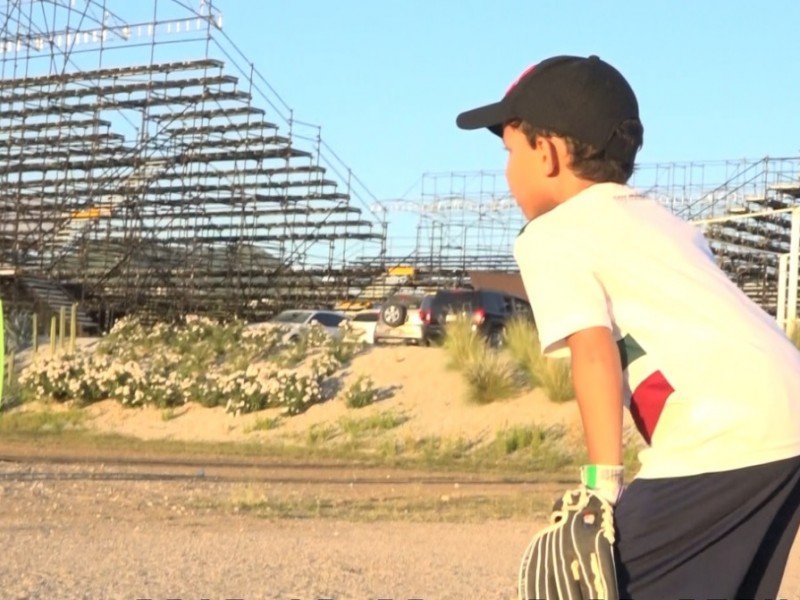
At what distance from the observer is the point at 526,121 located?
9.29ft

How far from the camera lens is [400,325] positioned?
2908 cm

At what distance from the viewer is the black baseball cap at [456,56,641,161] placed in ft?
9.05

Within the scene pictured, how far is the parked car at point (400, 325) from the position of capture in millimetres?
28828

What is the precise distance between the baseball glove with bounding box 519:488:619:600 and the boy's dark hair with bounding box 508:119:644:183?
0.65m

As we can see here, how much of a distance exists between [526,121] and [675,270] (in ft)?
1.38

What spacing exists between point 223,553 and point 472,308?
785 inches

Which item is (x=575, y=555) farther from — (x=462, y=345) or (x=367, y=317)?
(x=367, y=317)

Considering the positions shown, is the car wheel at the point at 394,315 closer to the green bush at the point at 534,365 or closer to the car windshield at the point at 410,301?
the car windshield at the point at 410,301

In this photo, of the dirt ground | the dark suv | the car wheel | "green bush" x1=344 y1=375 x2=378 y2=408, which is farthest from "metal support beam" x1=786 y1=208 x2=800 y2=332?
the car wheel

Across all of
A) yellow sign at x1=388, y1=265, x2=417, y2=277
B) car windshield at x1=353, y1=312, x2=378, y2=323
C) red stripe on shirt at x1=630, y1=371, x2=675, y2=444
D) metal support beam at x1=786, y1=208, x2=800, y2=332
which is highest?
yellow sign at x1=388, y1=265, x2=417, y2=277

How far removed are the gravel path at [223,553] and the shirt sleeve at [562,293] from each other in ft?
13.8

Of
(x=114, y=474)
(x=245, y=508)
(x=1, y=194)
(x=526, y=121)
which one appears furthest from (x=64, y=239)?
(x=526, y=121)

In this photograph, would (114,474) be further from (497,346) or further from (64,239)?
(64,239)

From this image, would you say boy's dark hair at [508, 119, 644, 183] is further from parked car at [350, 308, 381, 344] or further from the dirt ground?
parked car at [350, 308, 381, 344]
